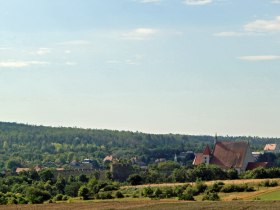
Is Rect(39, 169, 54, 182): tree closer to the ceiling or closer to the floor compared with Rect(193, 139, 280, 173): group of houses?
closer to the floor

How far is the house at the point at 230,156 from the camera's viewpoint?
131 metres

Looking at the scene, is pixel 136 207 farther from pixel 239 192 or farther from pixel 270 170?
pixel 270 170

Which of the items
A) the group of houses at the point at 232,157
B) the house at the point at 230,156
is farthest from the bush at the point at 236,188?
the house at the point at 230,156

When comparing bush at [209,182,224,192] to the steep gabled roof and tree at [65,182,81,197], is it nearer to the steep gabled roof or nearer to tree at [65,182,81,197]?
tree at [65,182,81,197]

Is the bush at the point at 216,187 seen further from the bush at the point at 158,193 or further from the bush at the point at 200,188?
the bush at the point at 158,193

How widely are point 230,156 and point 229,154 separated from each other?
1050 millimetres

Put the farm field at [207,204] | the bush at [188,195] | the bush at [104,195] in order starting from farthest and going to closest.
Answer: the bush at [104,195] < the bush at [188,195] < the farm field at [207,204]

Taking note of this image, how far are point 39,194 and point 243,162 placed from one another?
50701 millimetres

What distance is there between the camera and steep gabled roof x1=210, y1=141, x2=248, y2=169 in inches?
5177

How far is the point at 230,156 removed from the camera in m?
133

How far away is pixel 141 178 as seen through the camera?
112 metres

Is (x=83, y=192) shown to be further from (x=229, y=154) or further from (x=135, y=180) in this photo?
(x=229, y=154)

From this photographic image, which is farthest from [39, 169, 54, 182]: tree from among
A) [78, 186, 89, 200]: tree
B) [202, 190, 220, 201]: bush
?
[202, 190, 220, 201]: bush

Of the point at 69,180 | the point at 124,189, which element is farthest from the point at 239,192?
the point at 69,180
